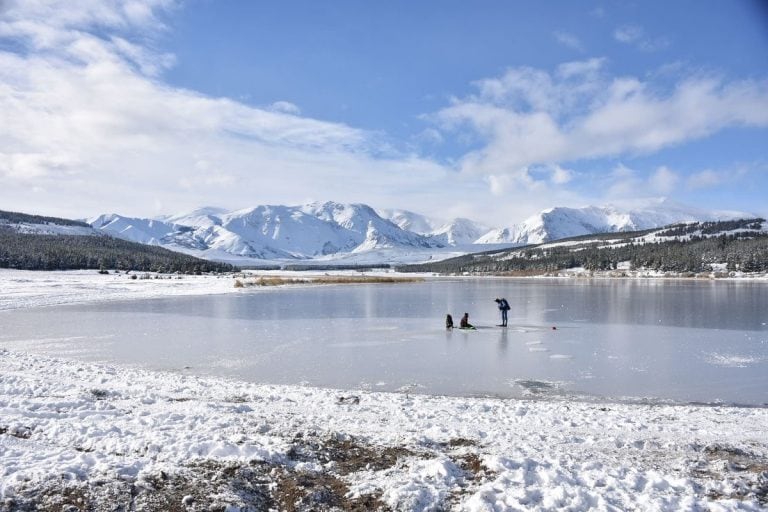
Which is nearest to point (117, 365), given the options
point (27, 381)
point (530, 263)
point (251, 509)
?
point (27, 381)

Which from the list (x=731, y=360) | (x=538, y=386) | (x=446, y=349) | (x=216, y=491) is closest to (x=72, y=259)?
(x=446, y=349)

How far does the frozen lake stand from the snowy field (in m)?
2.20

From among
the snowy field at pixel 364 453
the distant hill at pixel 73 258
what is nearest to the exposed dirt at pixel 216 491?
the snowy field at pixel 364 453

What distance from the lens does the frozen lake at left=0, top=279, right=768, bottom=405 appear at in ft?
43.4

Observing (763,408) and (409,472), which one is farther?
(763,408)

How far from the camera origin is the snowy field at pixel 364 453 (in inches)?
240

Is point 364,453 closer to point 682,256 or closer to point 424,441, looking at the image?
point 424,441

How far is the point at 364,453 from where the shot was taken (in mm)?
7684

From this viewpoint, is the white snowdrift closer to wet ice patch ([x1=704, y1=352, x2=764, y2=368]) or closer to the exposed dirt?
the exposed dirt

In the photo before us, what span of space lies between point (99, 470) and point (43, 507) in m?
0.82

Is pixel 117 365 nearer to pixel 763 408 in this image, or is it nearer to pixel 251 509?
Answer: pixel 251 509

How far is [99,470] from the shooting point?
20.9 ft

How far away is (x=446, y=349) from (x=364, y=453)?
36.8 feet

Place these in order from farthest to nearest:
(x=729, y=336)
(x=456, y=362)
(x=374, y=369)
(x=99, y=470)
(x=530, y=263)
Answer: (x=530, y=263) < (x=729, y=336) < (x=456, y=362) < (x=374, y=369) < (x=99, y=470)
